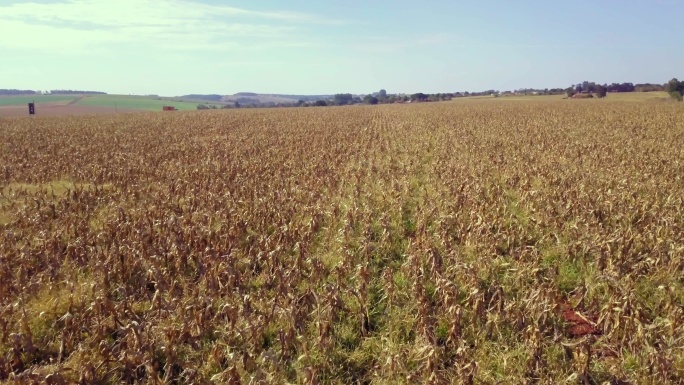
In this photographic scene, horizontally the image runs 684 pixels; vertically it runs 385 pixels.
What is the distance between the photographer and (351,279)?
600cm

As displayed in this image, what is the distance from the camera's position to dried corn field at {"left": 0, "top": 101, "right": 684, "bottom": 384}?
4281 millimetres

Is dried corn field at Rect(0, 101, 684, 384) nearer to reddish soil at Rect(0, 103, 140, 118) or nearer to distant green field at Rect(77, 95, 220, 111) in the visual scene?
reddish soil at Rect(0, 103, 140, 118)

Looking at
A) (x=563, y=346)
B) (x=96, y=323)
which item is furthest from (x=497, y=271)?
(x=96, y=323)

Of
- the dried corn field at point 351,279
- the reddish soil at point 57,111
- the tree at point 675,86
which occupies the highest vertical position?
the tree at point 675,86

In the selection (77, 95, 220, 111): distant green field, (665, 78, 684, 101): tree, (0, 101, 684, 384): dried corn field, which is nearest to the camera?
(0, 101, 684, 384): dried corn field

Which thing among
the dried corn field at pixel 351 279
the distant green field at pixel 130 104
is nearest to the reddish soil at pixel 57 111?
the distant green field at pixel 130 104

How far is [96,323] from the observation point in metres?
4.86

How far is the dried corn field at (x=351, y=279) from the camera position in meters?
4.28

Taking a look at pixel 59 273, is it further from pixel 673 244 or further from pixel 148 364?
pixel 673 244

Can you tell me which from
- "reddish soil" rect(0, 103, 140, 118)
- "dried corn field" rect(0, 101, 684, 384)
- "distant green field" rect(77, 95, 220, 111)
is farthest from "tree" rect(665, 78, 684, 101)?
"distant green field" rect(77, 95, 220, 111)

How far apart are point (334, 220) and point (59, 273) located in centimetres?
438

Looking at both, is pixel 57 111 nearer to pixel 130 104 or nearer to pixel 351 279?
pixel 130 104

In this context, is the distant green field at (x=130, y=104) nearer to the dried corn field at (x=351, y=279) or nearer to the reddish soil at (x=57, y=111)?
the reddish soil at (x=57, y=111)

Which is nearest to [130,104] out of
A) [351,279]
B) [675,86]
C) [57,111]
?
[57,111]
